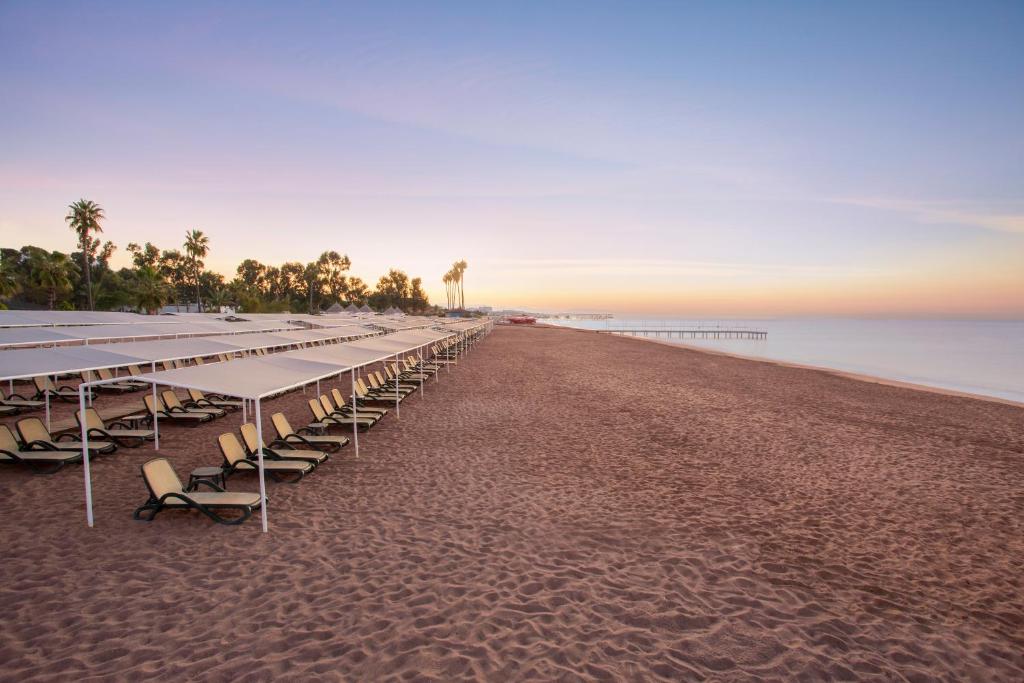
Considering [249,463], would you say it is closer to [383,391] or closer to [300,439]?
[300,439]

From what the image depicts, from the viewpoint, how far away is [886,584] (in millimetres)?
6000

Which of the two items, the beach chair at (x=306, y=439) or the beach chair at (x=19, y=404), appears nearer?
the beach chair at (x=306, y=439)

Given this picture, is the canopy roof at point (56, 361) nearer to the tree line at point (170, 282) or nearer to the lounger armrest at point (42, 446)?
the lounger armrest at point (42, 446)

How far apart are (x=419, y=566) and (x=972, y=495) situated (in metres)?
9.69

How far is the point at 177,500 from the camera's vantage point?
7223 millimetres

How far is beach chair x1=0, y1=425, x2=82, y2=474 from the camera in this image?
9.15 m

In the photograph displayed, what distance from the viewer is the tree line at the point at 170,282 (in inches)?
1889

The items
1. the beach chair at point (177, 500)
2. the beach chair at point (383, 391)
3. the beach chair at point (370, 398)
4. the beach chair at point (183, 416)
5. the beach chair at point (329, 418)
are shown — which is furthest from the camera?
the beach chair at point (383, 391)

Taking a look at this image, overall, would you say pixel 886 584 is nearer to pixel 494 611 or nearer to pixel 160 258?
pixel 494 611

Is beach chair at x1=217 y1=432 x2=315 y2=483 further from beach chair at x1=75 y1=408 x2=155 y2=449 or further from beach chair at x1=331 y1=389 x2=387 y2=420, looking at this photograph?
beach chair at x1=331 y1=389 x2=387 y2=420

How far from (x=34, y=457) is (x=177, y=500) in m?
4.25

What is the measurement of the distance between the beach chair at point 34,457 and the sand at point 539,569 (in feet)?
1.03

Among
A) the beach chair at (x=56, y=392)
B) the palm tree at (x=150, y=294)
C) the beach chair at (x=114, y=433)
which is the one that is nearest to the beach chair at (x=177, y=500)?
the beach chair at (x=114, y=433)

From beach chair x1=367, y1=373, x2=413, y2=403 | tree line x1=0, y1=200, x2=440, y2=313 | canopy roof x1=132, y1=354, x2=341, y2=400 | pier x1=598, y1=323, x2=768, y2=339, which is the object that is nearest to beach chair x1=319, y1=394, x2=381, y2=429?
beach chair x1=367, y1=373, x2=413, y2=403
